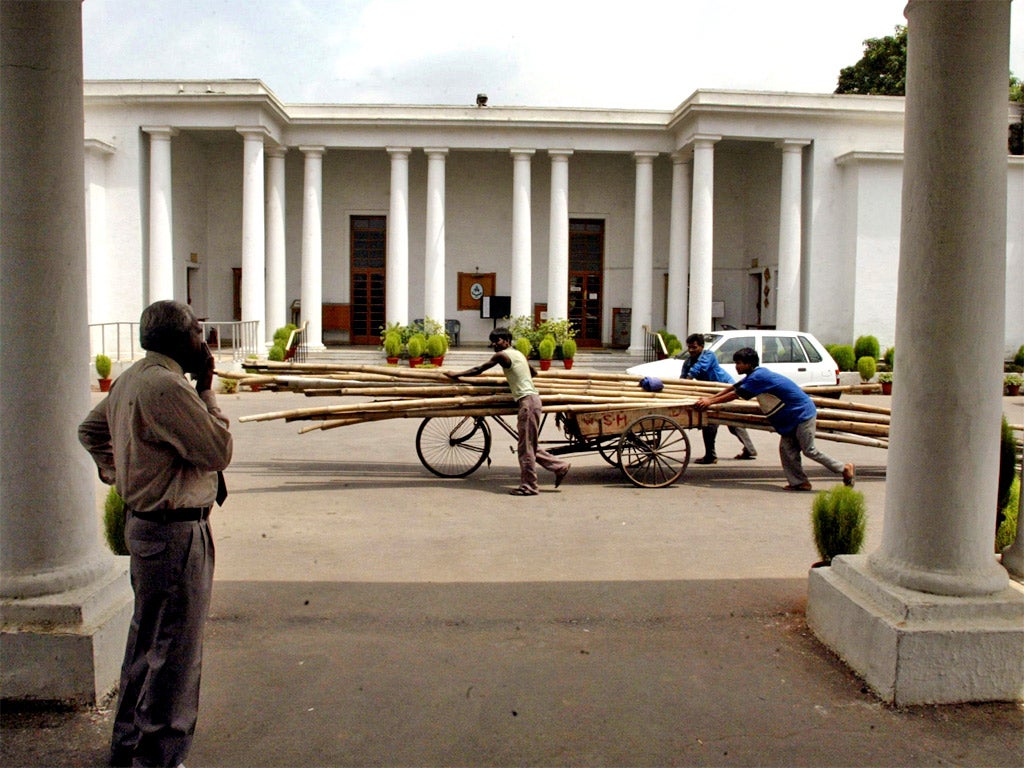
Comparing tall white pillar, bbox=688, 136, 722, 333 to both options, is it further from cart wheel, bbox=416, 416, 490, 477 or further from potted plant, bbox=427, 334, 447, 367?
cart wheel, bbox=416, 416, 490, 477

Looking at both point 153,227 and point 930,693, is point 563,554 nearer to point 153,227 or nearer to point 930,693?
point 930,693

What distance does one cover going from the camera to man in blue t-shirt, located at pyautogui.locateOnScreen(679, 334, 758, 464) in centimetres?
1192

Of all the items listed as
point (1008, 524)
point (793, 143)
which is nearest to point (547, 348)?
point (793, 143)

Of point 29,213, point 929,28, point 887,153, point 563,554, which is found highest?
point 887,153

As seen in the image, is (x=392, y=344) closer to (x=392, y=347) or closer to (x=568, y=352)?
(x=392, y=347)

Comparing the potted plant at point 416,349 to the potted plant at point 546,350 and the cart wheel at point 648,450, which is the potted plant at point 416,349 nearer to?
the potted plant at point 546,350

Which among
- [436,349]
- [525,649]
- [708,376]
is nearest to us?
[525,649]

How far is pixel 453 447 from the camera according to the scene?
35.8ft

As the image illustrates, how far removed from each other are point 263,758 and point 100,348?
22.6 meters

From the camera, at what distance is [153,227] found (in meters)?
24.1

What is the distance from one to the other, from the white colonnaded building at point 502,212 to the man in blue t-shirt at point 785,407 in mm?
15554

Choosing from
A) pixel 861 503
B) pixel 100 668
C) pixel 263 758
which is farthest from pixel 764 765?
pixel 100 668

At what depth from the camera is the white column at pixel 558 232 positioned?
26672 millimetres

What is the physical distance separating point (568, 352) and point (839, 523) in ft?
62.7
